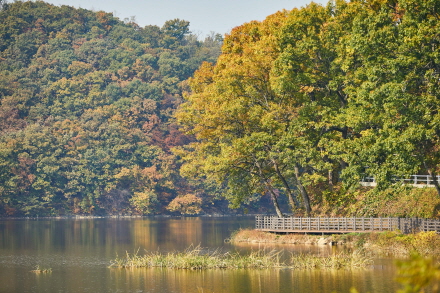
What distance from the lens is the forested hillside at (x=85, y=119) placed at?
111 metres

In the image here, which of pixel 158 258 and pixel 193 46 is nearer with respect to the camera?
pixel 158 258

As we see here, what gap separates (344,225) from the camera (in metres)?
47.0

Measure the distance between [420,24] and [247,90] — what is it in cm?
1645

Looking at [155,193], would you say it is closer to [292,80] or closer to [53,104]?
[53,104]

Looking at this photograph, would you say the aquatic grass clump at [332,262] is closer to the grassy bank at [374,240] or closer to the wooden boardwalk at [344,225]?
the grassy bank at [374,240]

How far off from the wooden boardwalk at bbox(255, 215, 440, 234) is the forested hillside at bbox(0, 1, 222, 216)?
64.9 m

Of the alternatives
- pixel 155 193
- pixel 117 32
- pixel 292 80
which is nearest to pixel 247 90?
pixel 292 80

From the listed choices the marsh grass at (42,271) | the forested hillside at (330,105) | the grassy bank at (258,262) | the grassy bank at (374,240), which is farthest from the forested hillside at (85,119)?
the grassy bank at (258,262)

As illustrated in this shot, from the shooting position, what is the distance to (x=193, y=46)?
165000 millimetres

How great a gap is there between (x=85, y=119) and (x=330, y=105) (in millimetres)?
81671

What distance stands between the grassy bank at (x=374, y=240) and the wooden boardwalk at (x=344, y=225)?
74 centimetres

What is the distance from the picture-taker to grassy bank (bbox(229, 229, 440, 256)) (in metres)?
37.0

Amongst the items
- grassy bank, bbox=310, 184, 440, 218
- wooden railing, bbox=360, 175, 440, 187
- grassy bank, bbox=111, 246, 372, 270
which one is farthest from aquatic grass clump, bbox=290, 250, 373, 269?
wooden railing, bbox=360, 175, 440, 187

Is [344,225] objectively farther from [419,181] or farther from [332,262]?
[332,262]
